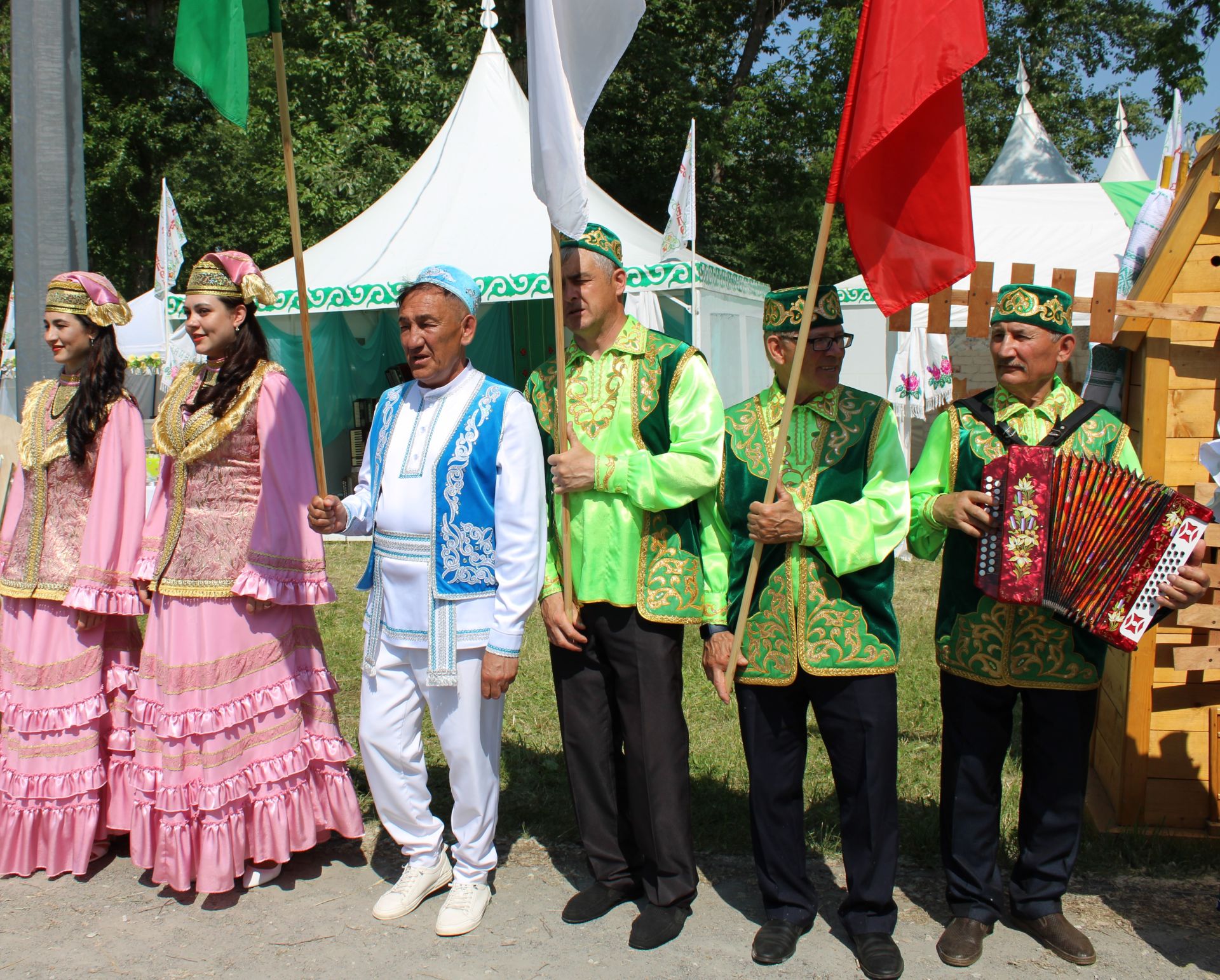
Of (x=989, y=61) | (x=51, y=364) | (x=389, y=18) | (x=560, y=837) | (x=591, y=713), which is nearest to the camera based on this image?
(x=591, y=713)

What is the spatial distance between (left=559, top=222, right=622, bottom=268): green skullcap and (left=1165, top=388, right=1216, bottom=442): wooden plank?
216cm

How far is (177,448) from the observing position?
12.3 ft

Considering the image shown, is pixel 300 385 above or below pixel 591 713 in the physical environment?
above

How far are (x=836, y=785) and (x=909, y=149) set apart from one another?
1.91 metres

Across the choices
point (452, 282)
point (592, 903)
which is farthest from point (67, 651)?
point (592, 903)

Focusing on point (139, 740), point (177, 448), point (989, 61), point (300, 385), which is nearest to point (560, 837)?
point (139, 740)

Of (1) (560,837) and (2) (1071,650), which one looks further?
(1) (560,837)

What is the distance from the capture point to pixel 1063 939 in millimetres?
3297

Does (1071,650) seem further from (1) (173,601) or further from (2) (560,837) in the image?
(1) (173,601)

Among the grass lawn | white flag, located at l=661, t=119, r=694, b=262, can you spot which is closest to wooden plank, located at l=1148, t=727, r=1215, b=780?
the grass lawn

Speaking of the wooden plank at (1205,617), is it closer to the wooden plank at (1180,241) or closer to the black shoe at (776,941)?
the wooden plank at (1180,241)

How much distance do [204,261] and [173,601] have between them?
118cm

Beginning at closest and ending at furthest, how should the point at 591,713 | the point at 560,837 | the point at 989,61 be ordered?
the point at 591,713
the point at 560,837
the point at 989,61

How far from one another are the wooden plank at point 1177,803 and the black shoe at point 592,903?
6.64 feet
